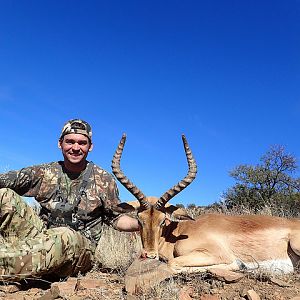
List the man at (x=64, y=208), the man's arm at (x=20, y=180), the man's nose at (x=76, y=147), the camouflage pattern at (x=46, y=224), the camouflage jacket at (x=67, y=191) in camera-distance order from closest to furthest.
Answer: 1. the camouflage pattern at (x=46, y=224)
2. the man at (x=64, y=208)
3. the man's arm at (x=20, y=180)
4. the camouflage jacket at (x=67, y=191)
5. the man's nose at (x=76, y=147)

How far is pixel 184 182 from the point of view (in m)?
6.22

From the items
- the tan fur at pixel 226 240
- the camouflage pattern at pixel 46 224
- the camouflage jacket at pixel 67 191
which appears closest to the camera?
the camouflage pattern at pixel 46 224

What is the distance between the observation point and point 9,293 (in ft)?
14.2

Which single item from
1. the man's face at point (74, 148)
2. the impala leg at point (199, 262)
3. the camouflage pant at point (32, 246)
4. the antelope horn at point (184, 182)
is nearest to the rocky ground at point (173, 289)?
the camouflage pant at point (32, 246)

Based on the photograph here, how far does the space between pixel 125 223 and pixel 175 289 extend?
174 cm

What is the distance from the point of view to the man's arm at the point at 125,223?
223 inches

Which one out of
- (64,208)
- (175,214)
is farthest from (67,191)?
(175,214)

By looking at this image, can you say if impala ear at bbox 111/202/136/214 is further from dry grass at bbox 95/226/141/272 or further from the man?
dry grass at bbox 95/226/141/272

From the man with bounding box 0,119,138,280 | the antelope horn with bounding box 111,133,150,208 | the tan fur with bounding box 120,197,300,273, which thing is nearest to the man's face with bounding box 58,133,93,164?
the man with bounding box 0,119,138,280

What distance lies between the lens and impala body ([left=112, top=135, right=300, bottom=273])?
593cm

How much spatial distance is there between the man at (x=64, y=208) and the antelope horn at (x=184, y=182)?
1.93 ft

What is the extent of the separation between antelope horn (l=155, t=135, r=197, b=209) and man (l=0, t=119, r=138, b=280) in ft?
1.93

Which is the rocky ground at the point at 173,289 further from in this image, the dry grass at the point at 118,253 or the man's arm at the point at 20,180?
the man's arm at the point at 20,180

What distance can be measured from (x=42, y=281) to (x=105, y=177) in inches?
64.5
